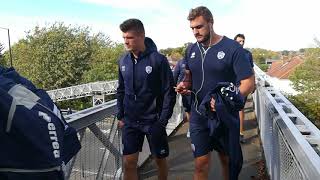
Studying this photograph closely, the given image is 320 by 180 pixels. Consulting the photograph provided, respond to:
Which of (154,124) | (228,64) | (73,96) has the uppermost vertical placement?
(228,64)

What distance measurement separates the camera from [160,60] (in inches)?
189

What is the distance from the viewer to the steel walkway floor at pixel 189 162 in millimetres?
6035

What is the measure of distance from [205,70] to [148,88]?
731 mm

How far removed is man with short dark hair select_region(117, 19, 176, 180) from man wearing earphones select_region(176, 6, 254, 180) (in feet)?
1.04

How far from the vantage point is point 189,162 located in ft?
22.0

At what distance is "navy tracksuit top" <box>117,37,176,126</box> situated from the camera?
4.78m

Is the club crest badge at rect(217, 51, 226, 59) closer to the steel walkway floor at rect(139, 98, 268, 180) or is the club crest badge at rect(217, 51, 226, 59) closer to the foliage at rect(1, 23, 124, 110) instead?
the steel walkway floor at rect(139, 98, 268, 180)

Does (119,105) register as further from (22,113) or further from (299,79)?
(299,79)

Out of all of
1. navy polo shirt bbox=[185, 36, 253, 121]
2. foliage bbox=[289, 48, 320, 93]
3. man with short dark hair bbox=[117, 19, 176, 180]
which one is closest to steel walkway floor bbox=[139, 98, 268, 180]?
man with short dark hair bbox=[117, 19, 176, 180]

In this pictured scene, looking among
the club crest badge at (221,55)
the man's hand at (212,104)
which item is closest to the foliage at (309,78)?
the club crest badge at (221,55)

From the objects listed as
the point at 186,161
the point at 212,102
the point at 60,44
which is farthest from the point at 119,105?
the point at 60,44

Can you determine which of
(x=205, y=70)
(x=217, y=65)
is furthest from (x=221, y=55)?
(x=205, y=70)

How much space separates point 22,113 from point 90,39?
68.2 metres

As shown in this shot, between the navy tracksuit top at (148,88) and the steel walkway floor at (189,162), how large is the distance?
146cm
